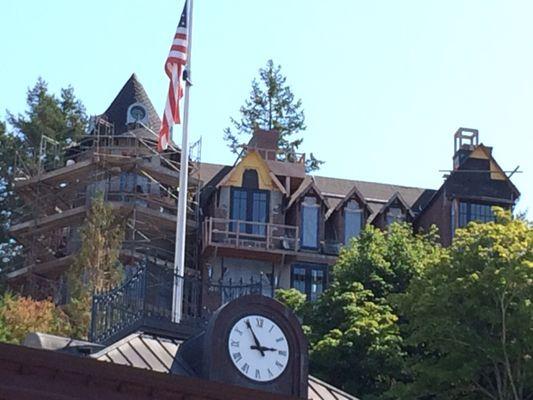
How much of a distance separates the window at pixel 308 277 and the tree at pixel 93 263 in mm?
7261

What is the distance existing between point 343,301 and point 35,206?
18597 millimetres

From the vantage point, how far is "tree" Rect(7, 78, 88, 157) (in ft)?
216

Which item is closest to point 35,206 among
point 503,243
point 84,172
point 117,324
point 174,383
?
point 84,172

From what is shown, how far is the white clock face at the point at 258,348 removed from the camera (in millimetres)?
18469

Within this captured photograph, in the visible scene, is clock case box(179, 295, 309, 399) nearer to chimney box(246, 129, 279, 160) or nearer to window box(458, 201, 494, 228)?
window box(458, 201, 494, 228)

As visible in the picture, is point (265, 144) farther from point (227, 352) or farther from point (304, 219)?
point (227, 352)

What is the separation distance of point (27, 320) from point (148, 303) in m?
20.9

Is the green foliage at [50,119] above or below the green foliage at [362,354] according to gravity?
above

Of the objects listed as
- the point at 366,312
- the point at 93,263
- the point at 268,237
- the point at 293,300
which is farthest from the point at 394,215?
the point at 366,312

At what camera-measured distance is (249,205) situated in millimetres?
54250

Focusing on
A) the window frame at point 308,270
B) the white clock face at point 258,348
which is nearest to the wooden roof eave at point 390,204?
the window frame at point 308,270

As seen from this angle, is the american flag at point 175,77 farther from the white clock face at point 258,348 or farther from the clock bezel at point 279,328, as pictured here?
the white clock face at point 258,348

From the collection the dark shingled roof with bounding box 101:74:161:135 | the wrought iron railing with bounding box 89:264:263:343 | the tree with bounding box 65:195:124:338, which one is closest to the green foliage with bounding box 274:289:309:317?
the tree with bounding box 65:195:124:338

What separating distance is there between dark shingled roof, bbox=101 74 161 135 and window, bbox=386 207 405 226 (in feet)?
35.7
